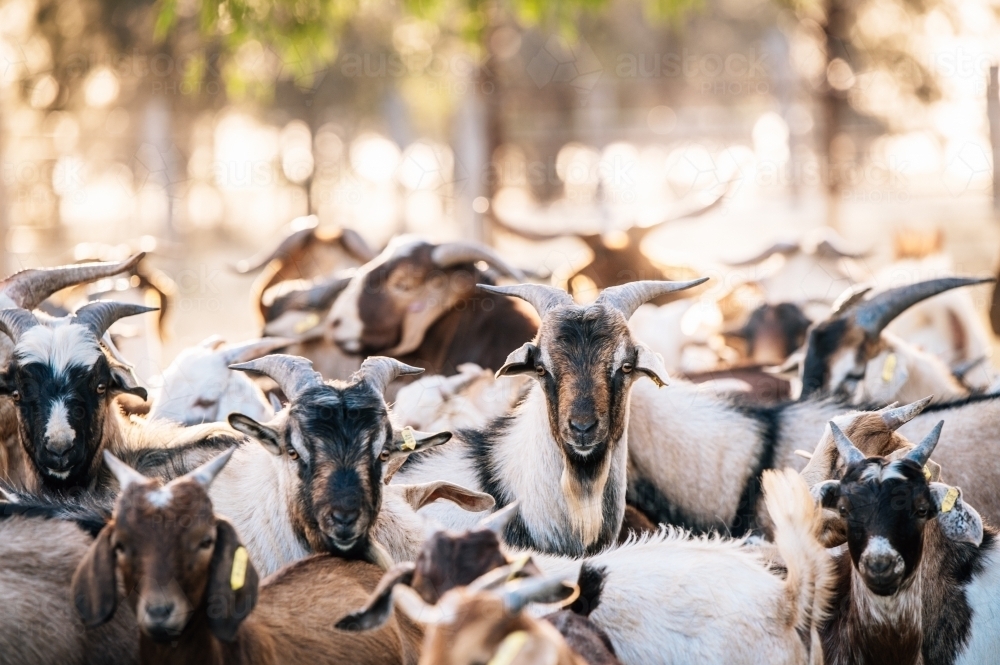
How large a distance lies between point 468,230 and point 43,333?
9.09 m

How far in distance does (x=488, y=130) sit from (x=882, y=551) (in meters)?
10.7

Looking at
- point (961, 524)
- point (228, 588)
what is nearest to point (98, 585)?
point (228, 588)

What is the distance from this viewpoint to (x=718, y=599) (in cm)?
462

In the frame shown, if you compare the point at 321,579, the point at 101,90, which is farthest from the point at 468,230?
the point at 101,90

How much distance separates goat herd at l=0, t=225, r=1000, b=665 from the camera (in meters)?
3.98

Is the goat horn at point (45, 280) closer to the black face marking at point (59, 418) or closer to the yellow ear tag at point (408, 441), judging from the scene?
the black face marking at point (59, 418)

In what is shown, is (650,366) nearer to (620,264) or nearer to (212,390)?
(212,390)

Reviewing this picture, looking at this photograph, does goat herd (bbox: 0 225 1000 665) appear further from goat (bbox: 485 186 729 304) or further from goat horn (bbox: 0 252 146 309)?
goat (bbox: 485 186 729 304)

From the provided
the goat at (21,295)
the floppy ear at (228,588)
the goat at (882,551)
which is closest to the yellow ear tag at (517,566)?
the floppy ear at (228,588)

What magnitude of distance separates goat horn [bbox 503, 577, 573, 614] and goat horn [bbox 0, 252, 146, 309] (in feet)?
12.5

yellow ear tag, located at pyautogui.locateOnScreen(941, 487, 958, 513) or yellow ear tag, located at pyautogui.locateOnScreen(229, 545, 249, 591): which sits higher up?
yellow ear tag, located at pyautogui.locateOnScreen(229, 545, 249, 591)

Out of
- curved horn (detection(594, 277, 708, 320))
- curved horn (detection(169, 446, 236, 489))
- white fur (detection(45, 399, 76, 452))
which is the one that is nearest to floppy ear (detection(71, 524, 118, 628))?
curved horn (detection(169, 446, 236, 489))

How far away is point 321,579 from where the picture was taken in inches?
183

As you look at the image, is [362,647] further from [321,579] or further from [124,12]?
[124,12]
